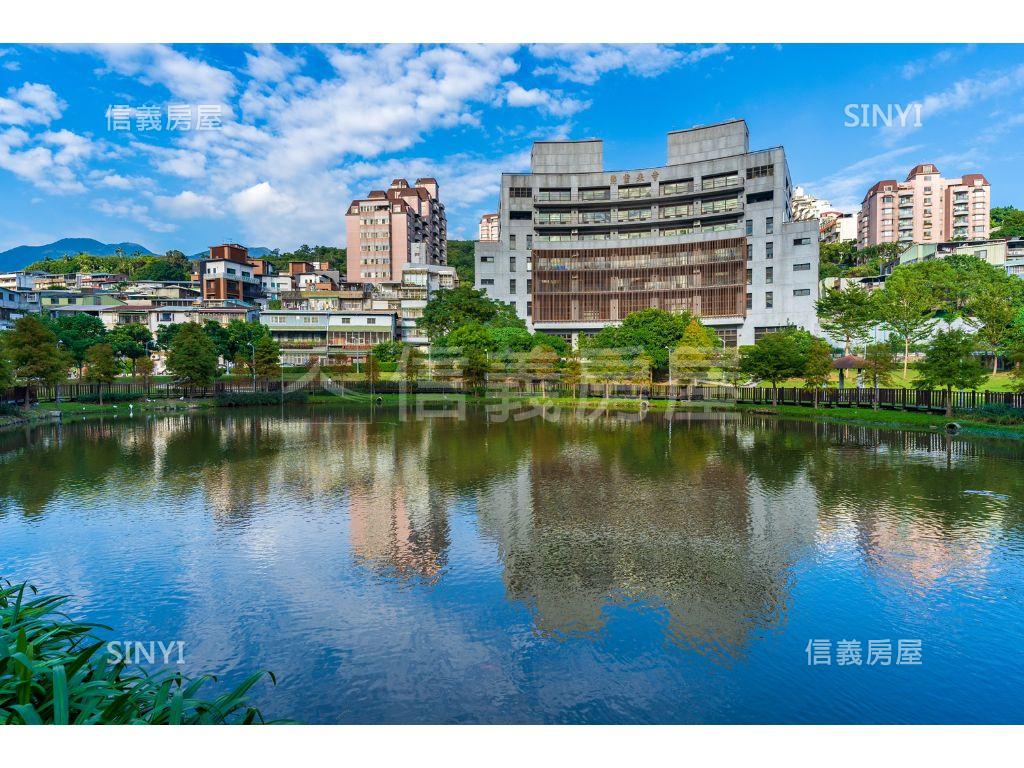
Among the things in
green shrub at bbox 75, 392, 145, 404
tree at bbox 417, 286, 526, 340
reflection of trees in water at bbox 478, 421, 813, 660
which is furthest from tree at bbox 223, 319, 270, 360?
reflection of trees in water at bbox 478, 421, 813, 660

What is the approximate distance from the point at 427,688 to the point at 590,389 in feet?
173

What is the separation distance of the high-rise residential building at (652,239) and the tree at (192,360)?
1531 inches

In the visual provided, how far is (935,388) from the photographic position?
1522 inches

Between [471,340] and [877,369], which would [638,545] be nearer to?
[877,369]

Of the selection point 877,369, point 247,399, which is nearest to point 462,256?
point 247,399

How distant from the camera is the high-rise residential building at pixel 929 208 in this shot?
388 ft

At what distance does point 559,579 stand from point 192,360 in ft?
165

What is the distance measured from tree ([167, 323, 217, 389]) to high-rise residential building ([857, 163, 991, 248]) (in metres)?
124

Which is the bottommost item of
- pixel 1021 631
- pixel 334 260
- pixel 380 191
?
pixel 1021 631

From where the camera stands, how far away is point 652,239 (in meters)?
79.9

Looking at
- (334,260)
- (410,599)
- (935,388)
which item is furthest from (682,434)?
(334,260)

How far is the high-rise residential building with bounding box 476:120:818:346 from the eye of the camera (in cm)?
7469

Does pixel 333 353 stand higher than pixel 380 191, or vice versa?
pixel 380 191

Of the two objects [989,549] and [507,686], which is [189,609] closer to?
[507,686]
